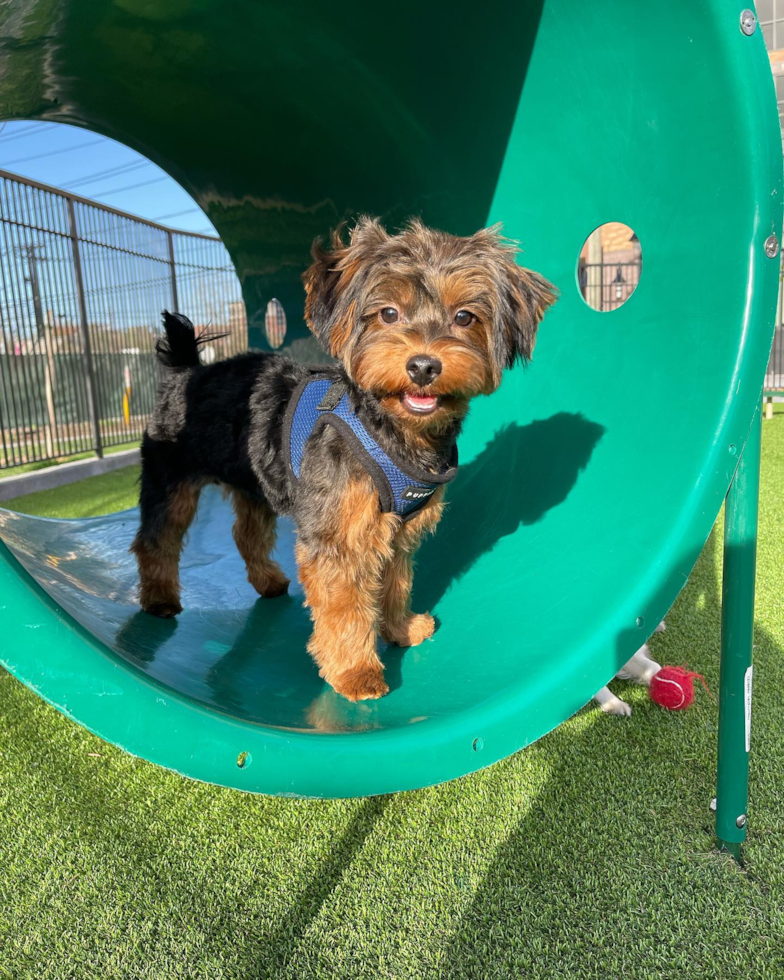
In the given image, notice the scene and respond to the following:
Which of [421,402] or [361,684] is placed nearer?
[421,402]

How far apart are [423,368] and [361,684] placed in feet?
3.88

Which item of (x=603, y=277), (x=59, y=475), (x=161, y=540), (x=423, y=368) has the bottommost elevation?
(x=59, y=475)

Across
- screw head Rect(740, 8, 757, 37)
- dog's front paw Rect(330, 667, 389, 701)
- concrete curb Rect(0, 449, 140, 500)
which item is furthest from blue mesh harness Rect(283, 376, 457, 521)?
concrete curb Rect(0, 449, 140, 500)

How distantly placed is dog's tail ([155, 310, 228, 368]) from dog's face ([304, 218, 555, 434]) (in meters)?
1.26

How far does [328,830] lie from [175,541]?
Answer: 169 cm

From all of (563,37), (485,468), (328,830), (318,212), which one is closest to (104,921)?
(328,830)

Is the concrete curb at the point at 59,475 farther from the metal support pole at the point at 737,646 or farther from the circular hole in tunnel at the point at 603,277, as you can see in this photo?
the circular hole in tunnel at the point at 603,277

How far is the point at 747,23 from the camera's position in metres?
2.20

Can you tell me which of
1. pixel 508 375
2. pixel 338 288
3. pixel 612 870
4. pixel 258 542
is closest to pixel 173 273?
pixel 258 542

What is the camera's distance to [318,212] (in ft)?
16.7

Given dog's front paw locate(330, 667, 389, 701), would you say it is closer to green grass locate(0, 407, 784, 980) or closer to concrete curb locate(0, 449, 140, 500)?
green grass locate(0, 407, 784, 980)

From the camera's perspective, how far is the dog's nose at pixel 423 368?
7.61ft

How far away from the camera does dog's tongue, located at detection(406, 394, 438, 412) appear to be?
243 cm

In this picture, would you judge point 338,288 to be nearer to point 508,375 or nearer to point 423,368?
point 423,368
